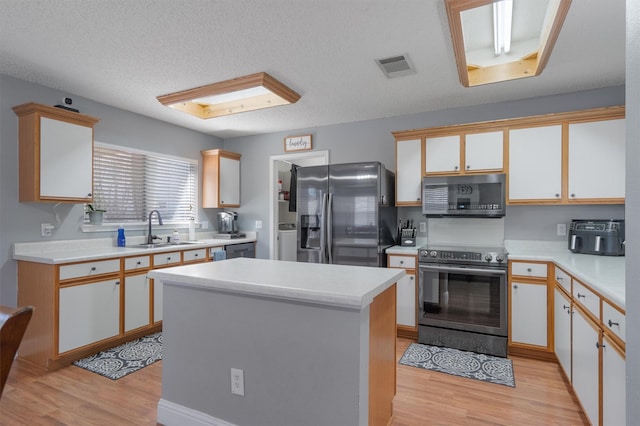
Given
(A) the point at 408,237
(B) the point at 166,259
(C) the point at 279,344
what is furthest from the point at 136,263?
(A) the point at 408,237

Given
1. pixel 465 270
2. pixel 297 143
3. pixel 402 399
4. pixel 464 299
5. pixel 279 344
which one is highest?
pixel 297 143

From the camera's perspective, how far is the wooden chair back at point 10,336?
82 centimetres

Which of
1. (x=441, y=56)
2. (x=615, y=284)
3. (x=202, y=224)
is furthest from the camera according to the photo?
(x=202, y=224)

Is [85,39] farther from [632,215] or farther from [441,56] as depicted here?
[632,215]

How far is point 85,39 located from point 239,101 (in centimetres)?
167

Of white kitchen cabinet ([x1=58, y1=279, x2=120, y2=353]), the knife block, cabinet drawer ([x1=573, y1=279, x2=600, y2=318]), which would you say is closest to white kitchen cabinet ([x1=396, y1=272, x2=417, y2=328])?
the knife block

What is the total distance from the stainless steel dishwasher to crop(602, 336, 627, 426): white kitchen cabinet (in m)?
3.81

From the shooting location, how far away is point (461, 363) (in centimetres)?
285

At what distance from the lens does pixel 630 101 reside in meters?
0.82

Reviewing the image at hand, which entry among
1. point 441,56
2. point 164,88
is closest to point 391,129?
point 441,56

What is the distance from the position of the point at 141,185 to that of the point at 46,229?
3.80 ft

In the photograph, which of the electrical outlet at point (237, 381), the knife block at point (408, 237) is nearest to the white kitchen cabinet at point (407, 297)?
the knife block at point (408, 237)

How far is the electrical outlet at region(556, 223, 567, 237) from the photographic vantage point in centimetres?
334

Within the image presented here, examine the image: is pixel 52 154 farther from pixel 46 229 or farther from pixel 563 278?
pixel 563 278
